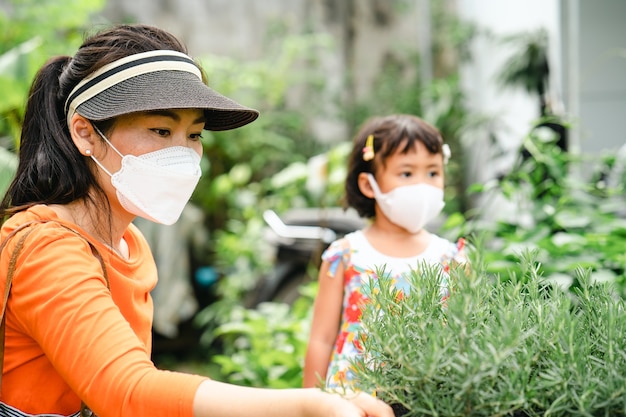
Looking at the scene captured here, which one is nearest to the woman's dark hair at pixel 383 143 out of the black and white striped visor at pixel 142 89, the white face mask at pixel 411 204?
the white face mask at pixel 411 204

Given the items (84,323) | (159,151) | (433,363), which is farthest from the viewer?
(159,151)

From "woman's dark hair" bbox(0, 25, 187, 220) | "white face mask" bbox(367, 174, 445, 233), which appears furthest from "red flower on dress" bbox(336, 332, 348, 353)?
"woman's dark hair" bbox(0, 25, 187, 220)

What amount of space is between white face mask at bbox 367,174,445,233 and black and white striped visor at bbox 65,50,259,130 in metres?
0.80

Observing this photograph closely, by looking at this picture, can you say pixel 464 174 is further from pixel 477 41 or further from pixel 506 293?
pixel 506 293

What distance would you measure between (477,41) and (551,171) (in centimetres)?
393

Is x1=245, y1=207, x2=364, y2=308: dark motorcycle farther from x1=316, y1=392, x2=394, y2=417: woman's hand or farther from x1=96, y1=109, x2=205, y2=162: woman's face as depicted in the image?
x1=316, y1=392, x2=394, y2=417: woman's hand

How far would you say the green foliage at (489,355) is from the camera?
3.33 ft

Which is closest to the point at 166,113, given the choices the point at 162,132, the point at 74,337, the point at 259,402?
the point at 162,132

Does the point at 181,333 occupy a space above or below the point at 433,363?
below

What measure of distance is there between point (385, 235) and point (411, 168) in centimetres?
25

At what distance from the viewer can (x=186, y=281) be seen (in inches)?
258

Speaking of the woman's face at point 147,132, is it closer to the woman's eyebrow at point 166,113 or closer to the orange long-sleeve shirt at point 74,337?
the woman's eyebrow at point 166,113

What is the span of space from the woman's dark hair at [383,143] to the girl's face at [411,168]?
0.02 meters

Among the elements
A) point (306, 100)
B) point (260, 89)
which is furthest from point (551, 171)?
point (306, 100)
